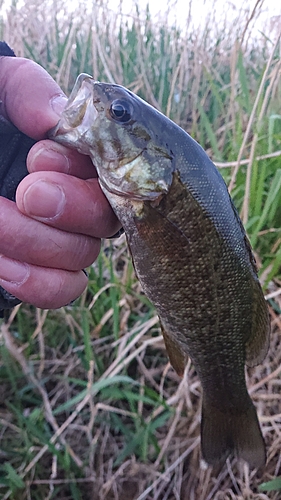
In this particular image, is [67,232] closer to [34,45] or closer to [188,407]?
[188,407]

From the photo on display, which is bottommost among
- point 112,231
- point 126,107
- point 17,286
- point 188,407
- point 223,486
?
point 223,486

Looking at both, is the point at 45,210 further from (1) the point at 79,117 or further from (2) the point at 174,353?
(2) the point at 174,353

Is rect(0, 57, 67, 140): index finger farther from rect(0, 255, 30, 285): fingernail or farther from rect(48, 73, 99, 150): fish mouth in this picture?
rect(0, 255, 30, 285): fingernail

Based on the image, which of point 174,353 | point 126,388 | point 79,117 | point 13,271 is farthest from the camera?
point 126,388

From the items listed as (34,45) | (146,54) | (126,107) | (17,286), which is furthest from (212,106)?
(17,286)

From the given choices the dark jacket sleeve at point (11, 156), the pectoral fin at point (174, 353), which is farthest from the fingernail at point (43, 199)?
the pectoral fin at point (174, 353)

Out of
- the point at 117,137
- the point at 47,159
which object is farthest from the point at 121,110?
the point at 47,159

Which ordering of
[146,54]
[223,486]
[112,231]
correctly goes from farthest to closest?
[146,54]
[223,486]
[112,231]
